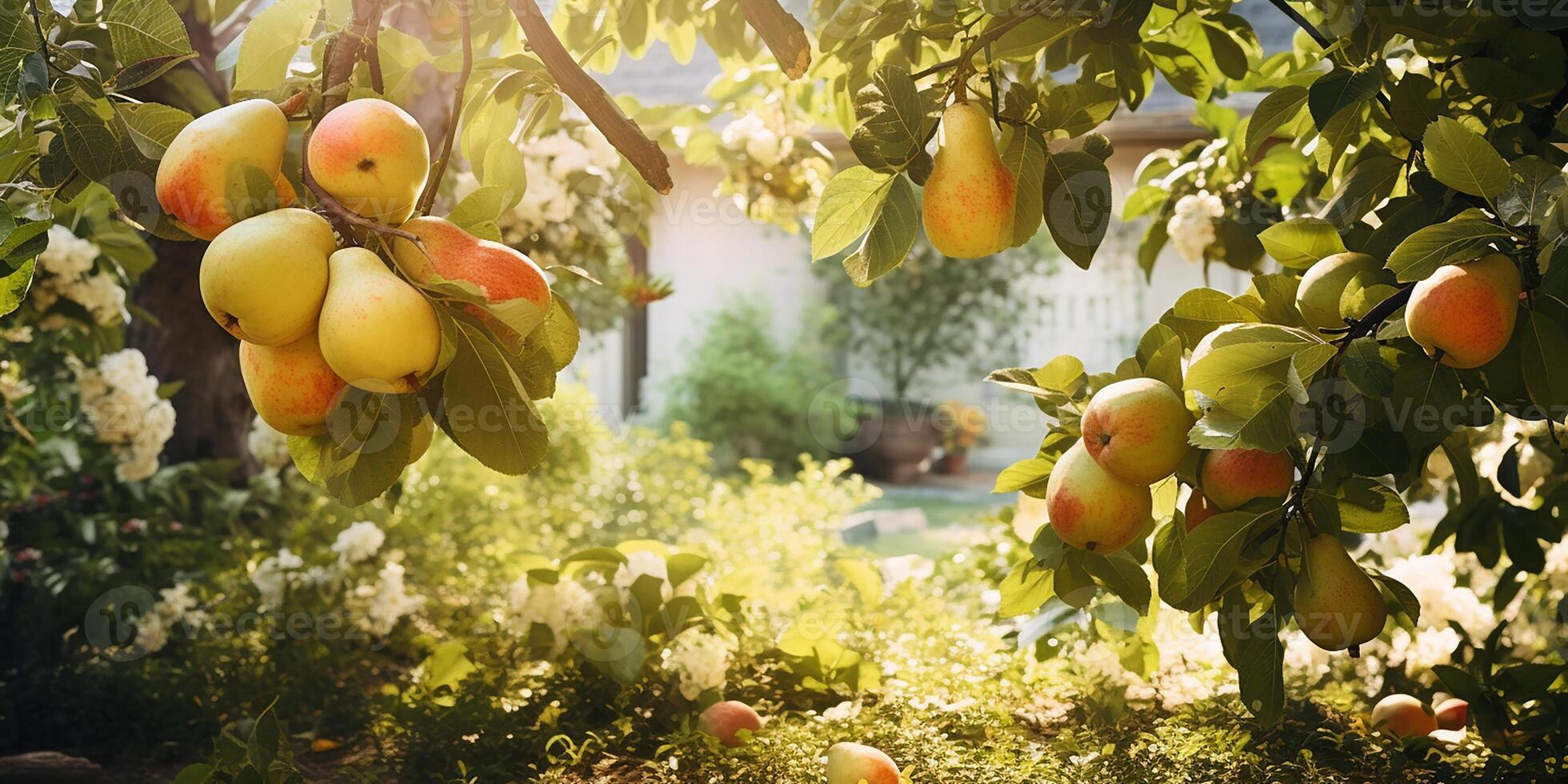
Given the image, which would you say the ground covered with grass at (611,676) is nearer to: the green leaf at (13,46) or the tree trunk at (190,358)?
the tree trunk at (190,358)

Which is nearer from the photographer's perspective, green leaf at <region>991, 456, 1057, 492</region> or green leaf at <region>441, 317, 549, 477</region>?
green leaf at <region>441, 317, 549, 477</region>

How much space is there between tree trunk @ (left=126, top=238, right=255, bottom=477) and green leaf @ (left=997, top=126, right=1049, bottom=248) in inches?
96.5

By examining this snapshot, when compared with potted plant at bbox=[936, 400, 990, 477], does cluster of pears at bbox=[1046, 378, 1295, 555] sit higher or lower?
higher

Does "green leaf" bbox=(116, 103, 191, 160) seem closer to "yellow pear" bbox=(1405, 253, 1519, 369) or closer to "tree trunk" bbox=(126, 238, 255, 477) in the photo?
"yellow pear" bbox=(1405, 253, 1519, 369)

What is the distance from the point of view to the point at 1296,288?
3.84 feet

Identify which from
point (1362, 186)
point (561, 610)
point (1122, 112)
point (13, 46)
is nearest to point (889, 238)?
point (1362, 186)

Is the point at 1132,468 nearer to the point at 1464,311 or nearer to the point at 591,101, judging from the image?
the point at 1464,311

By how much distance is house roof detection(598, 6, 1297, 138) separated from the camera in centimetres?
614

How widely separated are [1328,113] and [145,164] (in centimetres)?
105

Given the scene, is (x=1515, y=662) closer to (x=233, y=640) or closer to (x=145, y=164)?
(x=145, y=164)

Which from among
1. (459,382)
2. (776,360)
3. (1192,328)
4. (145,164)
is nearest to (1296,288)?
(1192,328)

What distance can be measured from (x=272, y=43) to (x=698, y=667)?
1119 millimetres

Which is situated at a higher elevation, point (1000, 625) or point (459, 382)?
point (459, 382)

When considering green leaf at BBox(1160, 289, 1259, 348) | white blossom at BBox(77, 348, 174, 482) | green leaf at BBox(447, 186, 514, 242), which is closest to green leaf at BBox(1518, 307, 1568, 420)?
green leaf at BBox(1160, 289, 1259, 348)
